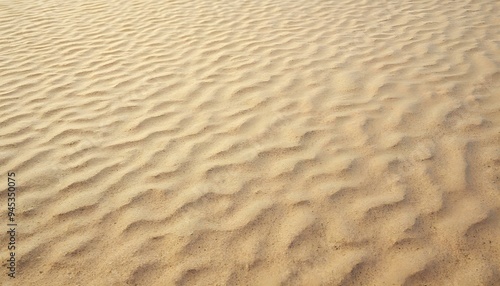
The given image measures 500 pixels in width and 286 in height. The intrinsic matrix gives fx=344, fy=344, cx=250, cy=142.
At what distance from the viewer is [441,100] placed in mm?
2883

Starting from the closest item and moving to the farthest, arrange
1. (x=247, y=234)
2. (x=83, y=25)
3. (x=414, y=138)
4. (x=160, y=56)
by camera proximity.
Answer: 1. (x=247, y=234)
2. (x=414, y=138)
3. (x=160, y=56)
4. (x=83, y=25)

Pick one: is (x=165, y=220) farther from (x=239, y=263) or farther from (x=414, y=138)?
(x=414, y=138)

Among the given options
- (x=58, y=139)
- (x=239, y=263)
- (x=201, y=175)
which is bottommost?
(x=239, y=263)

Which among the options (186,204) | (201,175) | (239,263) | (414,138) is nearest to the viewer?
(239,263)

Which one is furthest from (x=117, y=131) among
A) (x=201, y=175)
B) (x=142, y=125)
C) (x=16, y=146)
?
(x=201, y=175)

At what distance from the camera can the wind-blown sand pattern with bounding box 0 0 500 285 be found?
1.83m

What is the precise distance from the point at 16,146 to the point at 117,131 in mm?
748

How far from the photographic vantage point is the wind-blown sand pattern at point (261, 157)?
183 centimetres

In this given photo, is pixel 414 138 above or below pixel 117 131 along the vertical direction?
below

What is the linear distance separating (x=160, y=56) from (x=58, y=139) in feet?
5.57

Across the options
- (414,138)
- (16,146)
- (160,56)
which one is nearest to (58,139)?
(16,146)

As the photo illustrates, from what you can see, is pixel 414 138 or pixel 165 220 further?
pixel 414 138

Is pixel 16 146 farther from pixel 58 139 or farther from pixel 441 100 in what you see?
pixel 441 100

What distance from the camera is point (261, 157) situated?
8.03 ft
